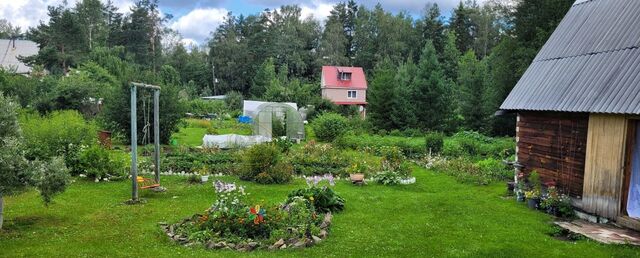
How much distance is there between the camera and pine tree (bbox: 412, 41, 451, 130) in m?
32.8

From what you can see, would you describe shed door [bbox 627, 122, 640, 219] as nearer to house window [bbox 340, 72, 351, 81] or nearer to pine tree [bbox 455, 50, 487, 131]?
pine tree [bbox 455, 50, 487, 131]

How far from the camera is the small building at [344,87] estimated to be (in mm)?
49719

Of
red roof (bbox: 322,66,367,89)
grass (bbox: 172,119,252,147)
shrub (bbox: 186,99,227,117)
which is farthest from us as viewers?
red roof (bbox: 322,66,367,89)

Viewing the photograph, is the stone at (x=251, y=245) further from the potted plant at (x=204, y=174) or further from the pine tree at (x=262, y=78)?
the pine tree at (x=262, y=78)

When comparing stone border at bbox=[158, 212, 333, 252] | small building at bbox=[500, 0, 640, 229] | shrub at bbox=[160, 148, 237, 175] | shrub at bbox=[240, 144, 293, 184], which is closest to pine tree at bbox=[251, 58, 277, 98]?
shrub at bbox=[160, 148, 237, 175]

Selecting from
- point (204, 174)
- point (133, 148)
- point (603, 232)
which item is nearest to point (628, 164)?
point (603, 232)

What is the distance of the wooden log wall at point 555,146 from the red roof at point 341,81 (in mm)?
37201

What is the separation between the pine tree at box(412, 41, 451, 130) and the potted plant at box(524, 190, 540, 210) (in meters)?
21.3

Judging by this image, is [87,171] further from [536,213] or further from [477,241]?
[536,213]

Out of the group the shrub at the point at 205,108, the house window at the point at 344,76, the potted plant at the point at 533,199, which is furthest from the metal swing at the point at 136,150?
the house window at the point at 344,76

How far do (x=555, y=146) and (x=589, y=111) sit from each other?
5.97 feet

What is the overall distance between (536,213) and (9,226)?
1127 centimetres

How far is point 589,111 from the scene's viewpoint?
9727mm

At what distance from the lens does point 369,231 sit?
30.4ft
